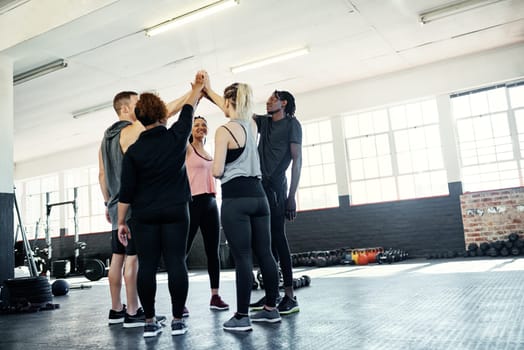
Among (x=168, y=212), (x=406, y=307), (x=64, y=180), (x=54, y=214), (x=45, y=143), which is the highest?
(x=45, y=143)

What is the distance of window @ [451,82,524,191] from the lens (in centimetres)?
752

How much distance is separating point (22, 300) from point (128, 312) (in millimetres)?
2215

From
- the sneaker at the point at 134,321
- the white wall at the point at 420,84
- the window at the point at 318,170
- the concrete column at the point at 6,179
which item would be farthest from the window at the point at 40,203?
the sneaker at the point at 134,321

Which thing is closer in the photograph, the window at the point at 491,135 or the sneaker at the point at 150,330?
the sneaker at the point at 150,330

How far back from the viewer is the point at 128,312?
8.91 feet

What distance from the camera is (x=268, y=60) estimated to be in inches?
282

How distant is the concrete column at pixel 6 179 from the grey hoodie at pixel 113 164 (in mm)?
3019

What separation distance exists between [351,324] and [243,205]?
849 millimetres

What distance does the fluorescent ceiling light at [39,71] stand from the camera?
650 centimetres

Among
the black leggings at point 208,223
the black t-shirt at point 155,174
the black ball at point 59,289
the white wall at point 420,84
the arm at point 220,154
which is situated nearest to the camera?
the black t-shirt at point 155,174

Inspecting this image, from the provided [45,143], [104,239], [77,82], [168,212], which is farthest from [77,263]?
[168,212]

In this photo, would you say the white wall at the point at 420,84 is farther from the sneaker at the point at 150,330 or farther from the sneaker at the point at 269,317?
the sneaker at the point at 150,330

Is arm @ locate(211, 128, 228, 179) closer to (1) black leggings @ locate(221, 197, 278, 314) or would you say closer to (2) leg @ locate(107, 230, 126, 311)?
(1) black leggings @ locate(221, 197, 278, 314)

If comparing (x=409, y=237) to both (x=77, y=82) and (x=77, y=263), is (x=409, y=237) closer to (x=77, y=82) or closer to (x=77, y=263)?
(x=77, y=82)
